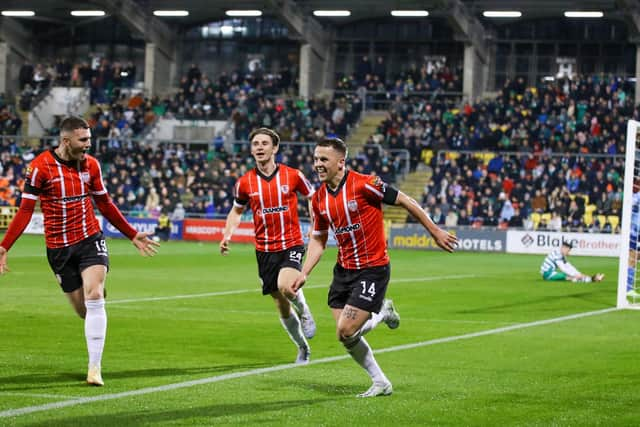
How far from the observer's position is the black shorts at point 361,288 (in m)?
10.1

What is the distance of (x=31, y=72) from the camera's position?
60812 millimetres

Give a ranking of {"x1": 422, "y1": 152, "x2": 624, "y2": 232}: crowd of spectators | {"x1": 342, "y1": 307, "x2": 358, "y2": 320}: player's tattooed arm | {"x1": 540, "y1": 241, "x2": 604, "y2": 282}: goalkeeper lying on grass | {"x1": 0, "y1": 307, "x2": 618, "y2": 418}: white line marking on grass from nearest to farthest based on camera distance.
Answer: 1. {"x1": 0, "y1": 307, "x2": 618, "y2": 418}: white line marking on grass
2. {"x1": 342, "y1": 307, "x2": 358, "y2": 320}: player's tattooed arm
3. {"x1": 540, "y1": 241, "x2": 604, "y2": 282}: goalkeeper lying on grass
4. {"x1": 422, "y1": 152, "x2": 624, "y2": 232}: crowd of spectators

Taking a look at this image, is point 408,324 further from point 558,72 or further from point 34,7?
point 34,7

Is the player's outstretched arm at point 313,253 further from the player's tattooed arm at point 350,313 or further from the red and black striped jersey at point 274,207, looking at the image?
the red and black striped jersey at point 274,207

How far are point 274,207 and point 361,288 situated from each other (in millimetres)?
2690

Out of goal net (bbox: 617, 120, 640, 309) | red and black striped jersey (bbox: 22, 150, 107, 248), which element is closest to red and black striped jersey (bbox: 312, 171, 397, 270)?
red and black striped jersey (bbox: 22, 150, 107, 248)

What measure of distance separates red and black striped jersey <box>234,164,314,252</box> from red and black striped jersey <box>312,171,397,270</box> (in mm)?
2257

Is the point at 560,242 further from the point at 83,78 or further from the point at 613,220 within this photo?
the point at 83,78

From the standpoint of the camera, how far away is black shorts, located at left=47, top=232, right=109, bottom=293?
1084 cm

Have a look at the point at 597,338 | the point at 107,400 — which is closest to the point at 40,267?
the point at 597,338

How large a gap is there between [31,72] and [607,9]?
95.4ft

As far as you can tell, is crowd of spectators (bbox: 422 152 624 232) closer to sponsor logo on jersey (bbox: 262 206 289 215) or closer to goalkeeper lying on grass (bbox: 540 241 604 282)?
goalkeeper lying on grass (bbox: 540 241 604 282)

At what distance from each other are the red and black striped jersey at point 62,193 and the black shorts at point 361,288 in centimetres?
241

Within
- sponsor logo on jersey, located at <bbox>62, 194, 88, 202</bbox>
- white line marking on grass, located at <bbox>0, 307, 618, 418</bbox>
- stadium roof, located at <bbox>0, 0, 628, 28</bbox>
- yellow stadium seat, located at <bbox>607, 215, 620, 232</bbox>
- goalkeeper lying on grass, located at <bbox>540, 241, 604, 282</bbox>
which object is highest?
stadium roof, located at <bbox>0, 0, 628, 28</bbox>
